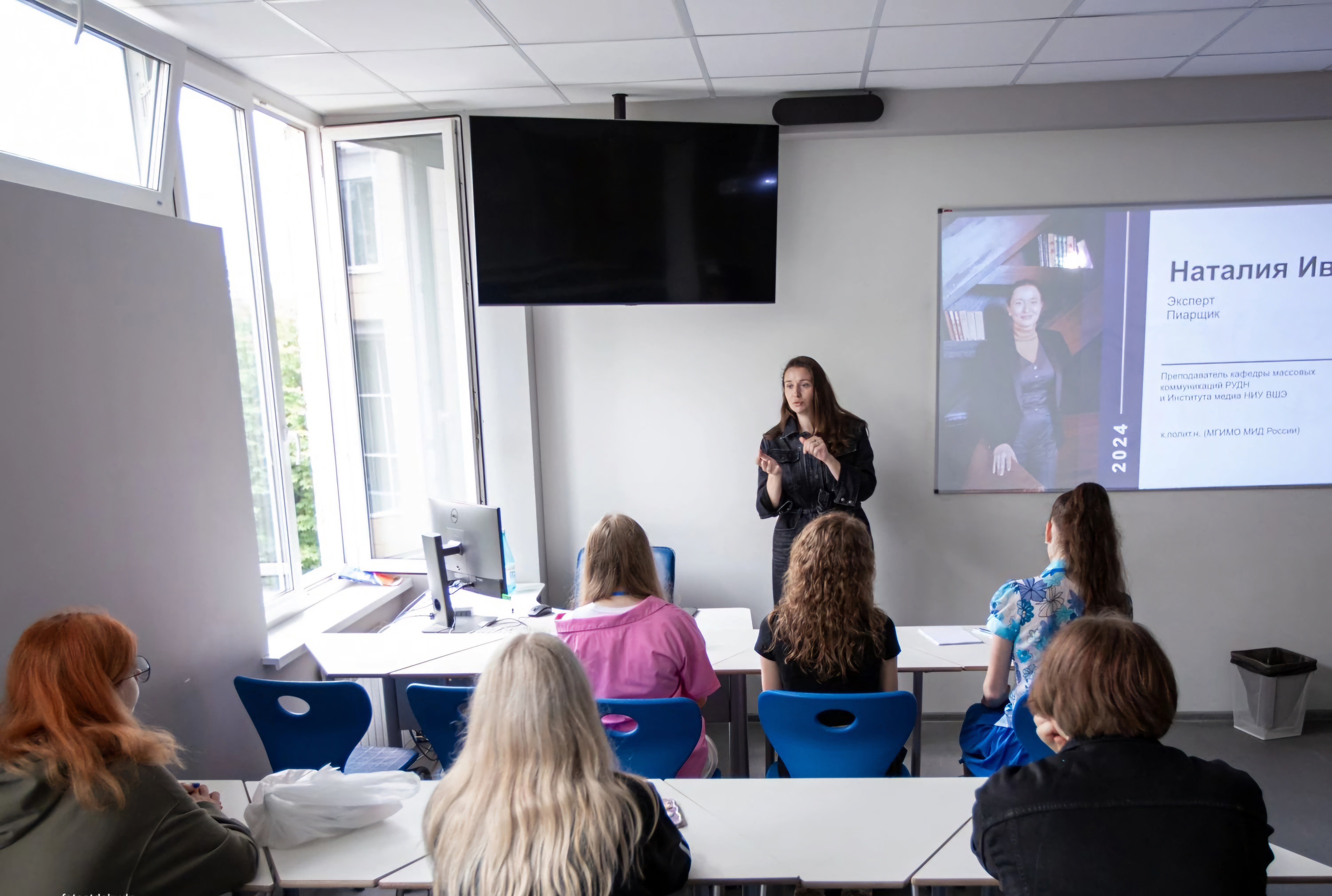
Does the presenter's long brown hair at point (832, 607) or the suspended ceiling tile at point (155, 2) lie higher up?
the suspended ceiling tile at point (155, 2)

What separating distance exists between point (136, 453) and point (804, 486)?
2.56 m

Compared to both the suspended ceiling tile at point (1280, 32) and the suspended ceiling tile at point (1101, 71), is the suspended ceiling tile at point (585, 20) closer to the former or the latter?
the suspended ceiling tile at point (1101, 71)

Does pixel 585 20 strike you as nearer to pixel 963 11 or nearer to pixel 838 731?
pixel 963 11

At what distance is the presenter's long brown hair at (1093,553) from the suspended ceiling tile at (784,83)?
7.33 feet

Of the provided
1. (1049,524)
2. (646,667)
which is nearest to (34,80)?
(646,667)

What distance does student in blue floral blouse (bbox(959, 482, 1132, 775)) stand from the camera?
223 centimetres

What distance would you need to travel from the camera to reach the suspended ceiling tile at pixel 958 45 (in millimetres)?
2936

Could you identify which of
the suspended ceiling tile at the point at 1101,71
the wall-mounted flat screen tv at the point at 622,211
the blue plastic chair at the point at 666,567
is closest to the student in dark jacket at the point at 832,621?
the blue plastic chair at the point at 666,567

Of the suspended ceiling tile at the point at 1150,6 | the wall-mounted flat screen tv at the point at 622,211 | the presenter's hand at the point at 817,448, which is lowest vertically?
the presenter's hand at the point at 817,448

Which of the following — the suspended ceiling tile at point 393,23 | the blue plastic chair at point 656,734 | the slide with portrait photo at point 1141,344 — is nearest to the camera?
the blue plastic chair at point 656,734

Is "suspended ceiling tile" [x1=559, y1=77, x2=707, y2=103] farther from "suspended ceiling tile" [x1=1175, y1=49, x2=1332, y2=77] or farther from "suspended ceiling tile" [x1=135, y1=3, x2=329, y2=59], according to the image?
"suspended ceiling tile" [x1=1175, y1=49, x2=1332, y2=77]

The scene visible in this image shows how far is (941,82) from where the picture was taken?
141 inches

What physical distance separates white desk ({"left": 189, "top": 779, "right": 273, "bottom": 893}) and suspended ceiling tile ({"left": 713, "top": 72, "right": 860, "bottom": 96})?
323 cm

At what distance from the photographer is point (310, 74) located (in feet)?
10.7
